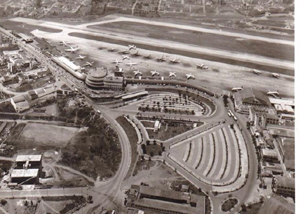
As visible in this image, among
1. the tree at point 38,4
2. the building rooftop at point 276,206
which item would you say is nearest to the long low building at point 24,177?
the building rooftop at point 276,206

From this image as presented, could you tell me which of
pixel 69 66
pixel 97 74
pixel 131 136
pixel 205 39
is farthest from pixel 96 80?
pixel 205 39

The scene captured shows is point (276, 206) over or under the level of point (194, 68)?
under

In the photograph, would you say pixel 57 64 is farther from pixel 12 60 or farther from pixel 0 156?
pixel 0 156

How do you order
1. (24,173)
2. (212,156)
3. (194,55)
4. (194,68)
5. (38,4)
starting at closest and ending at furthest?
(24,173), (212,156), (194,68), (194,55), (38,4)

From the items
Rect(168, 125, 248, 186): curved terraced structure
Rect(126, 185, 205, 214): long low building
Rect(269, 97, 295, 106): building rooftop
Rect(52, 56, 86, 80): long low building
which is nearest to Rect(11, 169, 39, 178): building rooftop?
Rect(126, 185, 205, 214): long low building

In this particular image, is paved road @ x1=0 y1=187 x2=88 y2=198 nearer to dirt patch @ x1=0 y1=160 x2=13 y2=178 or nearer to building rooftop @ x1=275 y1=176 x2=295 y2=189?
dirt patch @ x1=0 y1=160 x2=13 y2=178

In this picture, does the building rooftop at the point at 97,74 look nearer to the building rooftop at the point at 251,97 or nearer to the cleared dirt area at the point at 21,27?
the building rooftop at the point at 251,97

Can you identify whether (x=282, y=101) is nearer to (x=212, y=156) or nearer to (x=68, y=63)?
(x=212, y=156)
